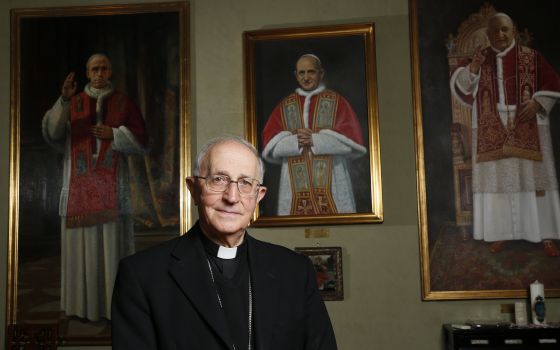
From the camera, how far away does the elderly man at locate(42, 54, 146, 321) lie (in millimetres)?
6238

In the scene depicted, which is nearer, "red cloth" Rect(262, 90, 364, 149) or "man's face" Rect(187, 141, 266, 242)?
"man's face" Rect(187, 141, 266, 242)

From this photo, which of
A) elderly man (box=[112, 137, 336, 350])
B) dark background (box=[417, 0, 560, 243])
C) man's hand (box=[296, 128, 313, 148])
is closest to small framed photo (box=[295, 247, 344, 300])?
dark background (box=[417, 0, 560, 243])

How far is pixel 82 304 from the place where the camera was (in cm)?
623

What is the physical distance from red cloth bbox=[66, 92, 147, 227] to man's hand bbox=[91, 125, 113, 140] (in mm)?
39

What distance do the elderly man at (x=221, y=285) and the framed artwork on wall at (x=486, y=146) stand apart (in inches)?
130

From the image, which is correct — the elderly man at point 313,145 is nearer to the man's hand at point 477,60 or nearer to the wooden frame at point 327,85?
the wooden frame at point 327,85

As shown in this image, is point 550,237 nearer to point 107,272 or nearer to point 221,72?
point 221,72

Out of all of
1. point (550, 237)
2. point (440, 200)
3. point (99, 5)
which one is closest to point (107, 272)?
point (99, 5)

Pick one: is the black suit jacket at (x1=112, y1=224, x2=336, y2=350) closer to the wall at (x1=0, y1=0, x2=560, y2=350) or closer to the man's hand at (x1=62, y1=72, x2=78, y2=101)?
the wall at (x1=0, y1=0, x2=560, y2=350)

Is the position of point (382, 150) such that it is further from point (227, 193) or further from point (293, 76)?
point (227, 193)

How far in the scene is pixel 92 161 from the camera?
6406mm

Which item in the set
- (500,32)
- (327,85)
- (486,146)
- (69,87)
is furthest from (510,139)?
(69,87)

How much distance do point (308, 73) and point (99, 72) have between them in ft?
6.93

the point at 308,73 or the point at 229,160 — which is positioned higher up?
the point at 308,73
